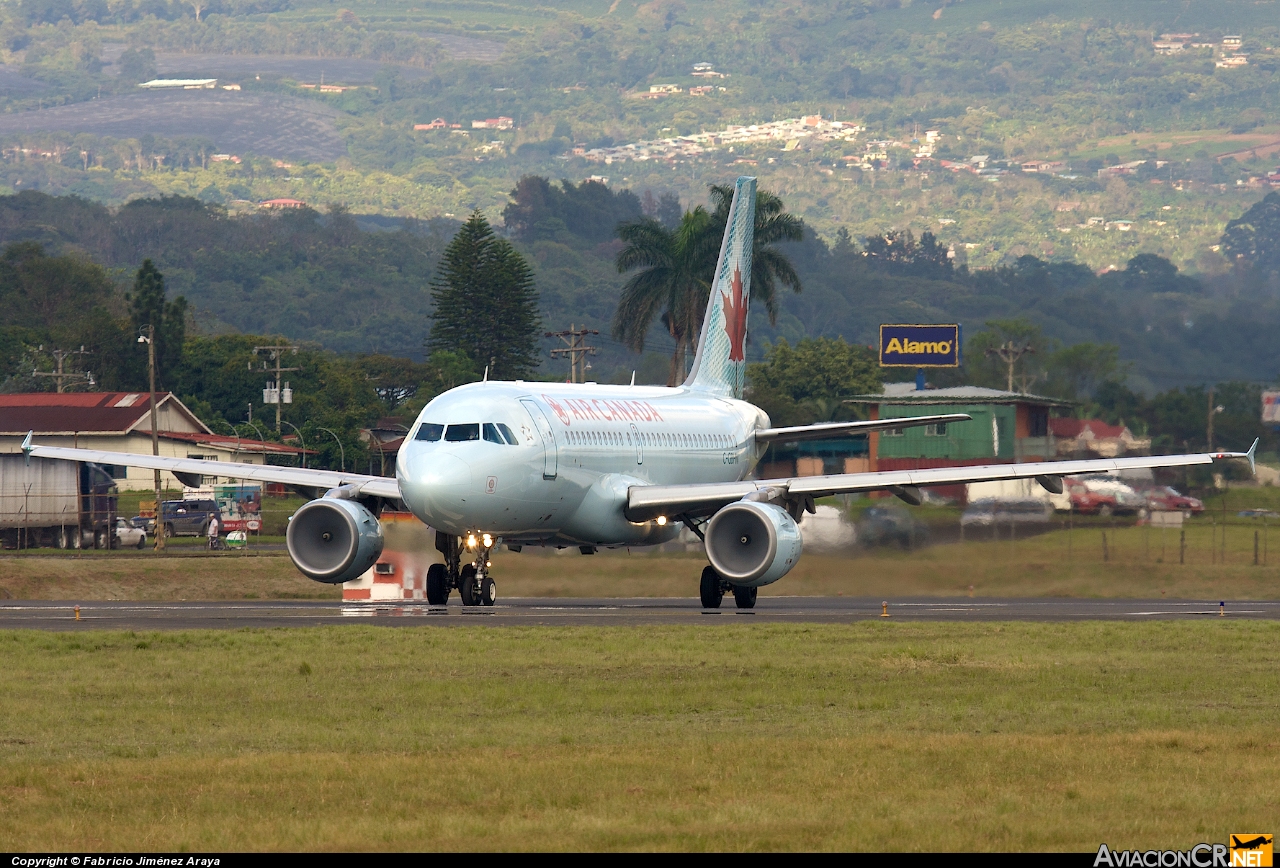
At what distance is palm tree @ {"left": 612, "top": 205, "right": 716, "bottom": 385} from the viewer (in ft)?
375

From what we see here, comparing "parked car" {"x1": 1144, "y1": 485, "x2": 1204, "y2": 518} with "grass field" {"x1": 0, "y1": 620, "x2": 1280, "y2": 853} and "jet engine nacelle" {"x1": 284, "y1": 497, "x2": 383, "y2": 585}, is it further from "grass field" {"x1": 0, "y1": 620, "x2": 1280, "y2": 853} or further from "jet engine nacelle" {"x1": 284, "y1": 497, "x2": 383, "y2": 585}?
"grass field" {"x1": 0, "y1": 620, "x2": 1280, "y2": 853}

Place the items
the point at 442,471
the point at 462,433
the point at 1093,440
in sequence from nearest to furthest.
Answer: the point at 442,471, the point at 462,433, the point at 1093,440

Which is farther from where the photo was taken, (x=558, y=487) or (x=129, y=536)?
(x=129, y=536)

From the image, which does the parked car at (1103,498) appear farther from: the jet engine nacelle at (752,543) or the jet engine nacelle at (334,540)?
the jet engine nacelle at (334,540)

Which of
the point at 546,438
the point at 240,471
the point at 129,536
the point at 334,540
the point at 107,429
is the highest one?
the point at 107,429

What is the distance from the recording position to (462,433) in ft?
118

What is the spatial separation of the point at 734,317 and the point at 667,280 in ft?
207

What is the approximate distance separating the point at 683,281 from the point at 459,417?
79.1 meters

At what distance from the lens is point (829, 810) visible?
1359cm

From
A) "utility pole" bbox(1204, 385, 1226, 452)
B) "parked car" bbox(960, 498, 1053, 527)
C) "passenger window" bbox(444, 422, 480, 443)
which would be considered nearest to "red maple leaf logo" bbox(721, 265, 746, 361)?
"parked car" bbox(960, 498, 1053, 527)

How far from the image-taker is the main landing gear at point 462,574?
37500mm

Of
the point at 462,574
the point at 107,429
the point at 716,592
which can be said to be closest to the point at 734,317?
the point at 716,592

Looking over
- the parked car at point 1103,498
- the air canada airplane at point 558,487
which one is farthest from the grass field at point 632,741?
the parked car at point 1103,498

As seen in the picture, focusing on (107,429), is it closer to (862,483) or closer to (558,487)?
(558,487)
